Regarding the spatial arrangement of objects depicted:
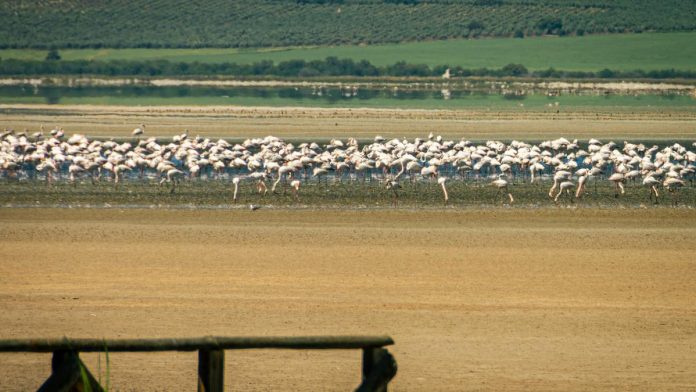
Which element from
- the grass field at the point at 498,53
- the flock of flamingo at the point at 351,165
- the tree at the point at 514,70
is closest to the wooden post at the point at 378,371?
the flock of flamingo at the point at 351,165

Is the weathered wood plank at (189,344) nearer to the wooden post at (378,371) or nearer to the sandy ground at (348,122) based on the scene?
the wooden post at (378,371)

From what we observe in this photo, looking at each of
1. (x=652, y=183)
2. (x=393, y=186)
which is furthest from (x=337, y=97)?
(x=652, y=183)

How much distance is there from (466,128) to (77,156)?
17993 mm

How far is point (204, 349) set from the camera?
566 cm

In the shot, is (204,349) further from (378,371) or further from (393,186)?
(393,186)

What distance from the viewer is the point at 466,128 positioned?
133 feet

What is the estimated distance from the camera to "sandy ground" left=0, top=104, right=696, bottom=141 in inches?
1506

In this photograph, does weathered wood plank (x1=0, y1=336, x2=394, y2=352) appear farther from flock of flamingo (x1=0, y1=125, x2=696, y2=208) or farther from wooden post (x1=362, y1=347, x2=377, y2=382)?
flock of flamingo (x1=0, y1=125, x2=696, y2=208)

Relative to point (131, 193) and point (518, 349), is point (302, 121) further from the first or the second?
point (518, 349)

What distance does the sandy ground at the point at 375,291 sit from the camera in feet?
32.1

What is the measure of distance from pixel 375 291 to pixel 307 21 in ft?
339

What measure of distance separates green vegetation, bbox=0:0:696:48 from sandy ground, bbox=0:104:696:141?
58.3 meters

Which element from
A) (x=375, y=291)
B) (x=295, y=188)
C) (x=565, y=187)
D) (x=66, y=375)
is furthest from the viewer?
(x=295, y=188)

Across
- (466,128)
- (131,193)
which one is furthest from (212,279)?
(466,128)
